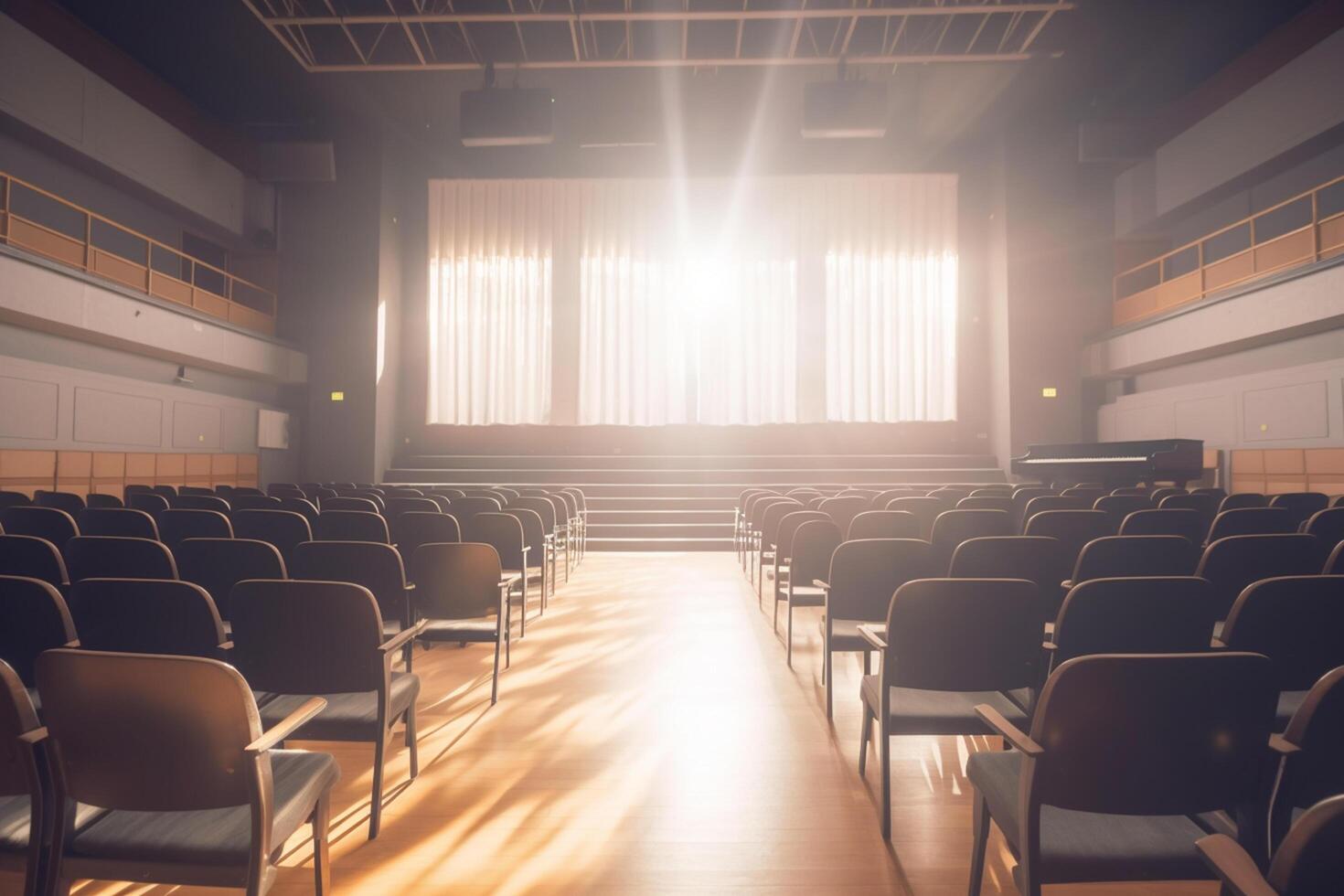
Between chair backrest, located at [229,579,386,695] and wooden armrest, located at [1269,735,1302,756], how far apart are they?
7.53 ft

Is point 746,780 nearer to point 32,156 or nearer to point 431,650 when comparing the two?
point 431,650

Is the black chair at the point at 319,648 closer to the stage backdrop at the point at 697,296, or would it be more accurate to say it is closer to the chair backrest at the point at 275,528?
the chair backrest at the point at 275,528

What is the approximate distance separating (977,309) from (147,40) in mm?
15227

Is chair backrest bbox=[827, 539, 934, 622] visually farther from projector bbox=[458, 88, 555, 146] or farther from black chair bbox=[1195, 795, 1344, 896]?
projector bbox=[458, 88, 555, 146]

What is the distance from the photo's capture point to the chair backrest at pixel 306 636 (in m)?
2.22

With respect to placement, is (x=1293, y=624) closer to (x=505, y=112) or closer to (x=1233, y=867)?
(x=1233, y=867)

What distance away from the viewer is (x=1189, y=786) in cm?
144

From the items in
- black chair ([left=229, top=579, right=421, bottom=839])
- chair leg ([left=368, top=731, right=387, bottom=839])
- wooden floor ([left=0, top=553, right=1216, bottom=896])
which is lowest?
wooden floor ([left=0, top=553, right=1216, bottom=896])

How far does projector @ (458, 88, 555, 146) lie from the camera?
9.11 meters

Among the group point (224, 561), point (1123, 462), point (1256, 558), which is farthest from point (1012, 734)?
point (1123, 462)

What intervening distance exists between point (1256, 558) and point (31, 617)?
4.42m

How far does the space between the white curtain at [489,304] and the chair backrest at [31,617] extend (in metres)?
12.9

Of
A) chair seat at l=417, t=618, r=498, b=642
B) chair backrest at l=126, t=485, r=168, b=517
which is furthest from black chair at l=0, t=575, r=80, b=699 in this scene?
chair backrest at l=126, t=485, r=168, b=517

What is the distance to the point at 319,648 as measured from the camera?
227cm
